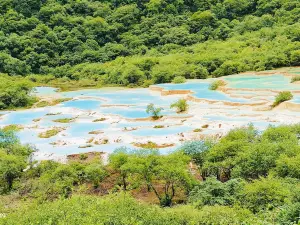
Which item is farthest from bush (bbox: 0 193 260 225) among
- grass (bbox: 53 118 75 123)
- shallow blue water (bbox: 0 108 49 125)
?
shallow blue water (bbox: 0 108 49 125)

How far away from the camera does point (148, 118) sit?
22.0 metres

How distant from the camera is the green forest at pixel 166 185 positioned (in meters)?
8.30

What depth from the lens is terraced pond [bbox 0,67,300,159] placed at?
1816 centimetres

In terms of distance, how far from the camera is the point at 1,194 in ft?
44.5

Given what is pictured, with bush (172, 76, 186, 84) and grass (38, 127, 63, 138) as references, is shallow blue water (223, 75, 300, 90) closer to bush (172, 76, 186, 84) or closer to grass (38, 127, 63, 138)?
bush (172, 76, 186, 84)

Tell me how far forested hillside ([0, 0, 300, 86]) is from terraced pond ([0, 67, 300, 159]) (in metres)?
5.68

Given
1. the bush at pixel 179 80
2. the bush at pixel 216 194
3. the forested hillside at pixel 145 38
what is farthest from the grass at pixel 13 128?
the forested hillside at pixel 145 38

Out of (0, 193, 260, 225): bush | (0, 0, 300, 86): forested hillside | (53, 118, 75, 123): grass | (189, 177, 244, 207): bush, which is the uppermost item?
(0, 0, 300, 86): forested hillside

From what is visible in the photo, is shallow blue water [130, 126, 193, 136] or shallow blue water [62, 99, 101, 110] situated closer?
shallow blue water [130, 126, 193, 136]

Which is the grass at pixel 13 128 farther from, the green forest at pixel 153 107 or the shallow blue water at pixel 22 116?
the shallow blue water at pixel 22 116

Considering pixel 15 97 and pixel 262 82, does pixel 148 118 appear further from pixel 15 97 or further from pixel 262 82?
pixel 15 97

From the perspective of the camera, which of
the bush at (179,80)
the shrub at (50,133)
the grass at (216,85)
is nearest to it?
the shrub at (50,133)

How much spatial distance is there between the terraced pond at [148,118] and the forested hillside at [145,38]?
568 cm

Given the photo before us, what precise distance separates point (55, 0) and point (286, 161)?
47.7 metres
